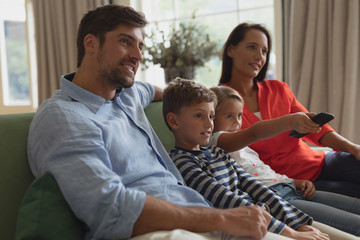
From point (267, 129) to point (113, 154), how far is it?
0.64 metres

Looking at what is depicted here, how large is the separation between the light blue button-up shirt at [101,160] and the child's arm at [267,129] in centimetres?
28

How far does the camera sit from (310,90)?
3.06m

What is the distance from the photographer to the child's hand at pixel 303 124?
1.44 metres

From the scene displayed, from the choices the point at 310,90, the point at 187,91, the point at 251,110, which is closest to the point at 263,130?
the point at 187,91

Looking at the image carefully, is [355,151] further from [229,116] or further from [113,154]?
[113,154]

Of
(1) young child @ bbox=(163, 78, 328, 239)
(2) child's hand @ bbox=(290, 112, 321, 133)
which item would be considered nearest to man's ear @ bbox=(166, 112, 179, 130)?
(1) young child @ bbox=(163, 78, 328, 239)

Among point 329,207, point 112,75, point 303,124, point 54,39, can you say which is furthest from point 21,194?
point 54,39

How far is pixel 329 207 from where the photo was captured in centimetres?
149

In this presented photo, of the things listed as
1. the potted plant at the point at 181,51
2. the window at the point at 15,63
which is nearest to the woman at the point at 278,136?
→ the potted plant at the point at 181,51

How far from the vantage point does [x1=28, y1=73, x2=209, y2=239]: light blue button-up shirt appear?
0.98 metres

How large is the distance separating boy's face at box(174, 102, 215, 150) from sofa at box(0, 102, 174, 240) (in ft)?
1.71

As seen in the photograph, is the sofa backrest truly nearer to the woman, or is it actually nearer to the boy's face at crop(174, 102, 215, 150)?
the boy's face at crop(174, 102, 215, 150)

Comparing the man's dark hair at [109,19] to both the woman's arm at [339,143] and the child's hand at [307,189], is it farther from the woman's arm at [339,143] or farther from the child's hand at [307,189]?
the woman's arm at [339,143]

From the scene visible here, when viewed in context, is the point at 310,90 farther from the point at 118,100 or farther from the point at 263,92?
the point at 118,100
